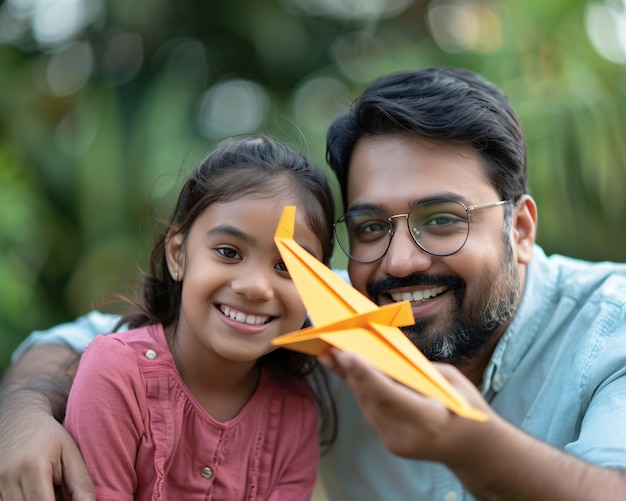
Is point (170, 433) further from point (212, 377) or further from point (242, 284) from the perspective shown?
point (242, 284)

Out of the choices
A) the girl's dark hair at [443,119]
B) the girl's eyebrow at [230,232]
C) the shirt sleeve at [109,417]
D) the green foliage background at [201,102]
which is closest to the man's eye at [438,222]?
the girl's dark hair at [443,119]

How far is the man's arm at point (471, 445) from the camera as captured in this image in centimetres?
128

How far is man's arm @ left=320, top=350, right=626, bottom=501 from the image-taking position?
1.28m

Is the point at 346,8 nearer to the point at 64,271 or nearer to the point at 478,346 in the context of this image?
the point at 64,271

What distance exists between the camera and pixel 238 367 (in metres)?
2.12

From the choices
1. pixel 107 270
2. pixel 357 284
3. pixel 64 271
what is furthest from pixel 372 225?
pixel 64 271

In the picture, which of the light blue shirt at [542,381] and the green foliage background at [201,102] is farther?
the green foliage background at [201,102]

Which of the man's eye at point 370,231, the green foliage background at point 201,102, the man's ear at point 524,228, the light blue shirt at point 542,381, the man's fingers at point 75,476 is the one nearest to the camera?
the man's fingers at point 75,476

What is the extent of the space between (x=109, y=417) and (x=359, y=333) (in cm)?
81

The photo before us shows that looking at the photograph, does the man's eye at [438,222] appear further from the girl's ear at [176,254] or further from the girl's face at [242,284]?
the girl's ear at [176,254]

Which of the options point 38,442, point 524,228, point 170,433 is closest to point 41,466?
point 38,442

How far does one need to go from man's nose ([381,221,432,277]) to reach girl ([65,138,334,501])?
0.19 metres

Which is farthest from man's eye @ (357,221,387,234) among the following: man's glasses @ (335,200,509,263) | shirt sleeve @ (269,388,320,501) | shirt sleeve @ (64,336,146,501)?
shirt sleeve @ (64,336,146,501)

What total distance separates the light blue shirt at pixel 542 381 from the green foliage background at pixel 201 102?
5.45 feet
